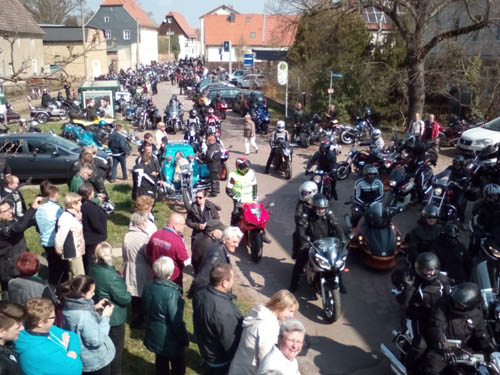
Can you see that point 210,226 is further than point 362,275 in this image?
No

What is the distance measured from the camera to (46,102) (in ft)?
84.5

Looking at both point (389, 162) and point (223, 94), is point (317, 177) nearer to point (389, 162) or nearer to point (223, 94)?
point (389, 162)

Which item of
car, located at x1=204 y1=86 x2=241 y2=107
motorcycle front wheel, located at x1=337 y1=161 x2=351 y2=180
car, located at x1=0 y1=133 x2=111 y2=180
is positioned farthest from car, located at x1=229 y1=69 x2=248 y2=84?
car, located at x1=0 y1=133 x2=111 y2=180

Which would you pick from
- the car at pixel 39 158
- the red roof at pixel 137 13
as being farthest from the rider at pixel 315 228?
the red roof at pixel 137 13

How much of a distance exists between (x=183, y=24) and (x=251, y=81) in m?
66.3

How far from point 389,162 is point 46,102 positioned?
1941cm

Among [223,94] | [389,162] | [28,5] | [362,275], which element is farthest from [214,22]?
[362,275]

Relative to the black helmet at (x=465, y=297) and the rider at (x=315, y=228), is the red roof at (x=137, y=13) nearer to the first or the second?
the rider at (x=315, y=228)

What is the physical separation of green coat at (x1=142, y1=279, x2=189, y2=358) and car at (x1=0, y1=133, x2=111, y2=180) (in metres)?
9.64

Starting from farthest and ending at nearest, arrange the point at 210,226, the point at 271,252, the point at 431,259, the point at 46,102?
the point at 46,102
the point at 271,252
the point at 210,226
the point at 431,259

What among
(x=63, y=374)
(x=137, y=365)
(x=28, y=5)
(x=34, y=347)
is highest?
(x=28, y=5)

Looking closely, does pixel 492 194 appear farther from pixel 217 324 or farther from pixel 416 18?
pixel 416 18

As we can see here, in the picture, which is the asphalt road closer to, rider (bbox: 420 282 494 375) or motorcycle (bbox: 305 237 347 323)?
motorcycle (bbox: 305 237 347 323)

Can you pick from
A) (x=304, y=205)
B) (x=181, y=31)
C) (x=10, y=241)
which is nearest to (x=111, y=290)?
(x=10, y=241)
